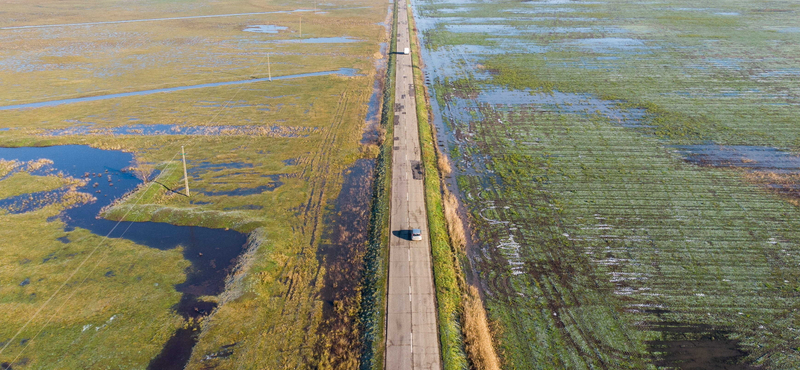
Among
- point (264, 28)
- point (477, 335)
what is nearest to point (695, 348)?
point (477, 335)

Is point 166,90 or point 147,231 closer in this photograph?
point 147,231

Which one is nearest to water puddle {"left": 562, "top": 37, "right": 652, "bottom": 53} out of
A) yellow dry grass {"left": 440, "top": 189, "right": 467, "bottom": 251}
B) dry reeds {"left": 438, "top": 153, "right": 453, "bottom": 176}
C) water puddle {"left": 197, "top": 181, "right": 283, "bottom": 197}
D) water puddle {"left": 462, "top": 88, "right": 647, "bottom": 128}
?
water puddle {"left": 462, "top": 88, "right": 647, "bottom": 128}

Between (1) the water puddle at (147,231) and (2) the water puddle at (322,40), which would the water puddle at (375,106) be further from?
(1) the water puddle at (147,231)

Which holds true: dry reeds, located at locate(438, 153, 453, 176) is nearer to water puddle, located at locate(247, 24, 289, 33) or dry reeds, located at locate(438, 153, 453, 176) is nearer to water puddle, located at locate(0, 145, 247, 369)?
water puddle, located at locate(0, 145, 247, 369)

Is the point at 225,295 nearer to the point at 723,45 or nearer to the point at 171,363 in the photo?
the point at 171,363

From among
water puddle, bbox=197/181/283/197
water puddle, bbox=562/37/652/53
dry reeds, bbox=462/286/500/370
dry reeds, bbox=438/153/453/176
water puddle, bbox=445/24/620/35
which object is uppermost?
water puddle, bbox=445/24/620/35

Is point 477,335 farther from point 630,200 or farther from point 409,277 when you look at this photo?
point 630,200
